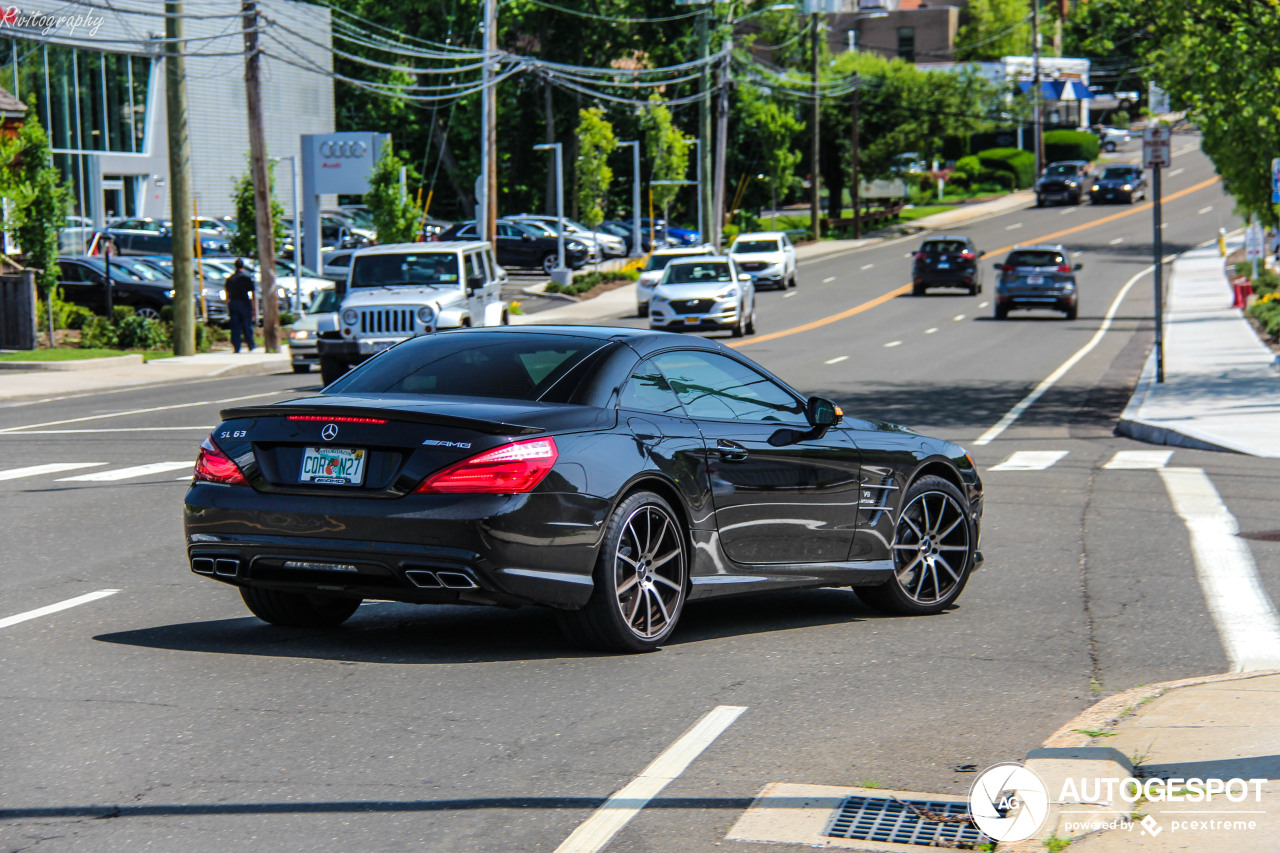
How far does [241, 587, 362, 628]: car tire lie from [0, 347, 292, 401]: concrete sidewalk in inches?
693

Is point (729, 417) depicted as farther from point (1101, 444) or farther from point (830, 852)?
point (1101, 444)

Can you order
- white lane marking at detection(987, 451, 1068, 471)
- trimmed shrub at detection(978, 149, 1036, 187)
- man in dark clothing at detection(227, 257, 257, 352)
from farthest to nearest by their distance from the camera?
trimmed shrub at detection(978, 149, 1036, 187), man in dark clothing at detection(227, 257, 257, 352), white lane marking at detection(987, 451, 1068, 471)

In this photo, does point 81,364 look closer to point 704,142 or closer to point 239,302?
point 239,302

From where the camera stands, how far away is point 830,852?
4.59 metres

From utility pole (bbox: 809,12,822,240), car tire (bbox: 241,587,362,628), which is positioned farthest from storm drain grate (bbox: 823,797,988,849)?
utility pole (bbox: 809,12,822,240)

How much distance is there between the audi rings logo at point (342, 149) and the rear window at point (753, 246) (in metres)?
13.6

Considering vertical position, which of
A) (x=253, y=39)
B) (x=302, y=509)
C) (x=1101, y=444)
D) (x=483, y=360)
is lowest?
(x=1101, y=444)

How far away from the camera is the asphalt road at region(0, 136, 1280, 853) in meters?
4.96

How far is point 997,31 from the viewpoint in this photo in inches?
4624

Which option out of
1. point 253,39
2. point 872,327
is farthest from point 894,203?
point 253,39

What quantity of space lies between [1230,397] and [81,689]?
19.0 m

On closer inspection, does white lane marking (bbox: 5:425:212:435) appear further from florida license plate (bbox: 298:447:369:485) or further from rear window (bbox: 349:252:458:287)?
florida license plate (bbox: 298:447:369:485)

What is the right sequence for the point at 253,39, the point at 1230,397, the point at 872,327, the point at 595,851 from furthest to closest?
the point at 872,327, the point at 253,39, the point at 1230,397, the point at 595,851

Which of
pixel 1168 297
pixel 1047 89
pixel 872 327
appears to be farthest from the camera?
pixel 1047 89
